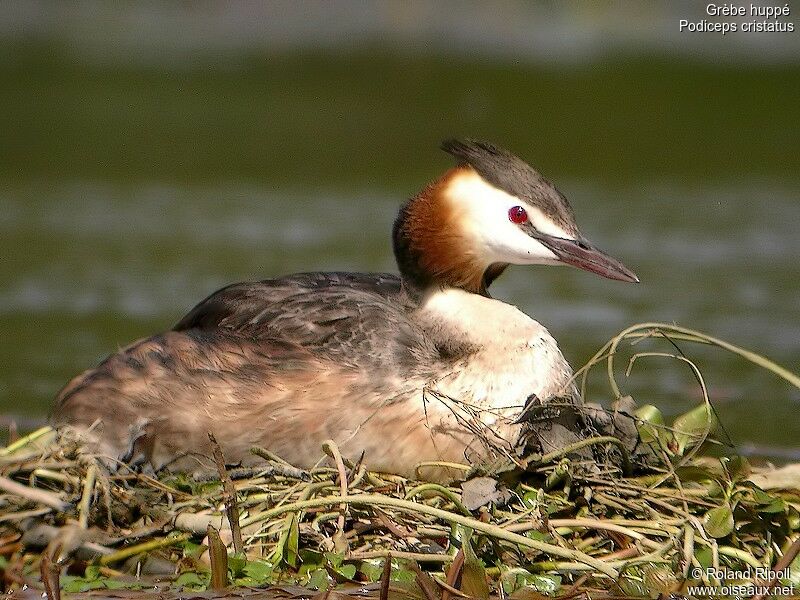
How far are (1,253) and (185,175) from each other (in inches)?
138

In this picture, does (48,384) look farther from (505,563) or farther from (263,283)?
(505,563)

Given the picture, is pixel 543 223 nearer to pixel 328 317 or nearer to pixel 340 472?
pixel 328 317

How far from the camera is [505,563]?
4801mm

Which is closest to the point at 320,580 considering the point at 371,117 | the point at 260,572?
the point at 260,572

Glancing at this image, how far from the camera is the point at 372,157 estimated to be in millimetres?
15328

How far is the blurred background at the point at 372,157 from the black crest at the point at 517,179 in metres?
1.98

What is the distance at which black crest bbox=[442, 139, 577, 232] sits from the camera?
5.36 m

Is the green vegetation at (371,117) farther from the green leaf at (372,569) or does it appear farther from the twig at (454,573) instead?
the twig at (454,573)

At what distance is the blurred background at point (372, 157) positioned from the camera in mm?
9297

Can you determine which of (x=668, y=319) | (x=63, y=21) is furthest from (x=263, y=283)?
(x=63, y=21)

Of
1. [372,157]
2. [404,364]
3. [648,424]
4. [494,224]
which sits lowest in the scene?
[372,157]

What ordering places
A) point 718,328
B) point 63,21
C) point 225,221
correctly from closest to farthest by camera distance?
point 718,328 → point 225,221 → point 63,21

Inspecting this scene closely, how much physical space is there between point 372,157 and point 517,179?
10.0 meters

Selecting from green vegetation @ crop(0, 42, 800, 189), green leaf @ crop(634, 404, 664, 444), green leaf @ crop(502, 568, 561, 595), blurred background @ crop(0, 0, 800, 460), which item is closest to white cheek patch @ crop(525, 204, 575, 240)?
green leaf @ crop(634, 404, 664, 444)
